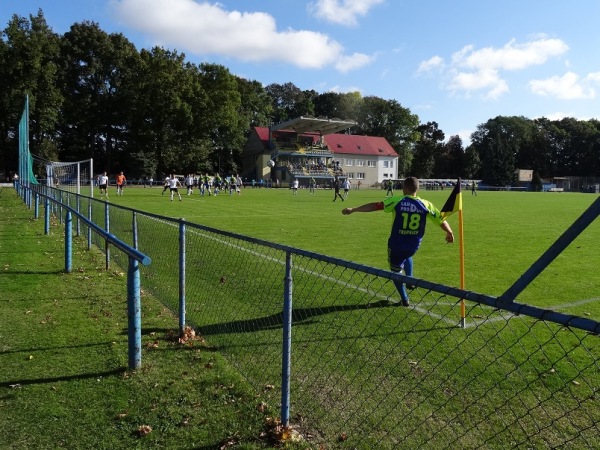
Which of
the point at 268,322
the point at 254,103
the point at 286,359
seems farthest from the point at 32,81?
the point at 286,359

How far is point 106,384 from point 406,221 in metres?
3.88

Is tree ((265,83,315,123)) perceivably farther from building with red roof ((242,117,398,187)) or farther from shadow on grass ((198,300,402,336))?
shadow on grass ((198,300,402,336))

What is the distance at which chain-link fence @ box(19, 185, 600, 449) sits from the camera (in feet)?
11.9

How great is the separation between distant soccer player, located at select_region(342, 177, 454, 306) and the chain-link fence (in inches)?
28.1

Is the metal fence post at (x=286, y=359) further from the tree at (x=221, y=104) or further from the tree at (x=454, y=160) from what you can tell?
the tree at (x=454, y=160)

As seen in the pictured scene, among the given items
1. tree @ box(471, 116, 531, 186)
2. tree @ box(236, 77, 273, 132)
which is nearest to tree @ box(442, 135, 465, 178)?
tree @ box(471, 116, 531, 186)

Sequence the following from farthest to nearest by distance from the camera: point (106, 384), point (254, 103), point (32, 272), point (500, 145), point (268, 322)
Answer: point (500, 145), point (254, 103), point (32, 272), point (268, 322), point (106, 384)

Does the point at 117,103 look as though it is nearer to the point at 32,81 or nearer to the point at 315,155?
the point at 32,81

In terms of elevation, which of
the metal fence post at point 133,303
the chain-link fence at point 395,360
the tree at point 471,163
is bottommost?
the chain-link fence at point 395,360

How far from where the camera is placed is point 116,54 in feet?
224

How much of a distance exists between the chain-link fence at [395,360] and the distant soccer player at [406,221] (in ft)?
2.34

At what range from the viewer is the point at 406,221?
6402 mm

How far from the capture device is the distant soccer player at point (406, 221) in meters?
6.39

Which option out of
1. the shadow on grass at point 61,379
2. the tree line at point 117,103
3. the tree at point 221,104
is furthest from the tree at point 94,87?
the shadow on grass at point 61,379
